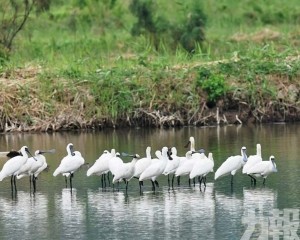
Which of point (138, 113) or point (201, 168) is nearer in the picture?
point (201, 168)

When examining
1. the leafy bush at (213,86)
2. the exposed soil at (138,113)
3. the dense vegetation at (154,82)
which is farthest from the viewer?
the leafy bush at (213,86)

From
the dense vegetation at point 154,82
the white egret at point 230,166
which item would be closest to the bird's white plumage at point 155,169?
the white egret at point 230,166

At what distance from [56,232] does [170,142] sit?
1212cm

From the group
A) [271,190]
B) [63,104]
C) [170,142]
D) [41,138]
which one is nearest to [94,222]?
[271,190]

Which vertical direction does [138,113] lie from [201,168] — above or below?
above

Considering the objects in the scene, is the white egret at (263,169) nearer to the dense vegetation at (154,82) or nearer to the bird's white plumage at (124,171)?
the bird's white plumage at (124,171)

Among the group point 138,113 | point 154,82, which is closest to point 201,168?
point 138,113

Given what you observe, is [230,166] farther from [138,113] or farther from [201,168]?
[138,113]

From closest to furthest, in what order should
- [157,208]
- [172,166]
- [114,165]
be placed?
[157,208], [114,165], [172,166]

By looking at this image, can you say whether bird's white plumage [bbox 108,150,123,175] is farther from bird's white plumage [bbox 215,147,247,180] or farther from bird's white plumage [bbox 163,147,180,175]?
bird's white plumage [bbox 215,147,247,180]

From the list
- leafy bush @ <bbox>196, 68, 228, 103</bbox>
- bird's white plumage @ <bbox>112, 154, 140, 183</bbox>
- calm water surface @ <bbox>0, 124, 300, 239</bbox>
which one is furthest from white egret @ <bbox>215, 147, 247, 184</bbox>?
leafy bush @ <bbox>196, 68, 228, 103</bbox>

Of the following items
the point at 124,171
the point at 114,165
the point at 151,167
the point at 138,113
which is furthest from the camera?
the point at 138,113

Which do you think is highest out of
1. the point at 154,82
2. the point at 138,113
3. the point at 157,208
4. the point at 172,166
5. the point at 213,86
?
the point at 154,82

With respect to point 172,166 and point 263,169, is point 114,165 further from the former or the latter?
point 263,169
